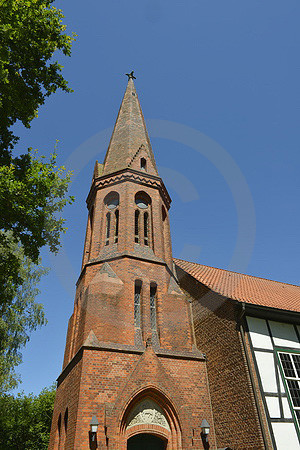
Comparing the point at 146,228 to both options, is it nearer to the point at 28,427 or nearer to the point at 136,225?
the point at 136,225

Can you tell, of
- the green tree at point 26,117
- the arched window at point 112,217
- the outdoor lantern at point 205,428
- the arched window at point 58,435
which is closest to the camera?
the green tree at point 26,117

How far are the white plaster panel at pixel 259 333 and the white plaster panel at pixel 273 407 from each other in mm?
1698

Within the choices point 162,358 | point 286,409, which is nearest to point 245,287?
point 286,409

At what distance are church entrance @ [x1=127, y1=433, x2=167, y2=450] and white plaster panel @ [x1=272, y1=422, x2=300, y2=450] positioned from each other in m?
3.45

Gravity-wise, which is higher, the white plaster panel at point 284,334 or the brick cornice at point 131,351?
the white plaster panel at point 284,334

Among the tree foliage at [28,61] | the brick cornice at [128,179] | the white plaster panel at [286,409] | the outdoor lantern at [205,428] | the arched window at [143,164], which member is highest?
the arched window at [143,164]

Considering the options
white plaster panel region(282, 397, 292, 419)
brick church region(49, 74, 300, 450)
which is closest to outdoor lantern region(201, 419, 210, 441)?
brick church region(49, 74, 300, 450)

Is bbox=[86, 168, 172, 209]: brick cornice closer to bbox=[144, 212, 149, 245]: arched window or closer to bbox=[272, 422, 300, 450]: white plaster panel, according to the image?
bbox=[144, 212, 149, 245]: arched window

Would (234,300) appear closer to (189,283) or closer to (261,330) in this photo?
(261,330)

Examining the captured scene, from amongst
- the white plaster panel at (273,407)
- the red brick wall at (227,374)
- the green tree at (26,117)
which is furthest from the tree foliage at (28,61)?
the white plaster panel at (273,407)

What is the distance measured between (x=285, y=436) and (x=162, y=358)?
439cm

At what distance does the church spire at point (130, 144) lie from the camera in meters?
17.8

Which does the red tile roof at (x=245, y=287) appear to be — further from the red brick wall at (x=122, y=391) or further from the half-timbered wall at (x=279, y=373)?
the red brick wall at (x=122, y=391)

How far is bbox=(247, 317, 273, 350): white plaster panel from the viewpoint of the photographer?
1154cm
